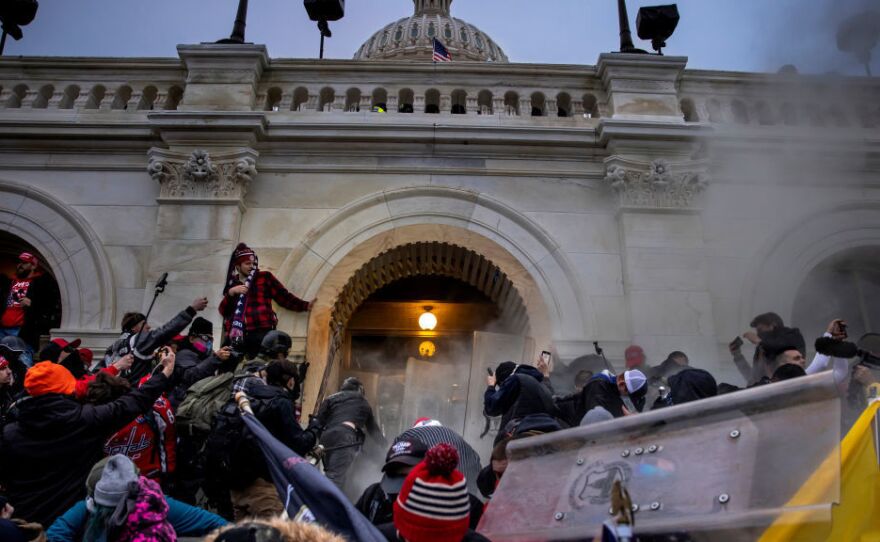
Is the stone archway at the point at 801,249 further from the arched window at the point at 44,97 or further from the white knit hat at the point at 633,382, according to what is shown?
the arched window at the point at 44,97

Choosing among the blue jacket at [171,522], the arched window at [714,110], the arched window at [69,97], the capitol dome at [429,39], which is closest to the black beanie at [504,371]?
the blue jacket at [171,522]

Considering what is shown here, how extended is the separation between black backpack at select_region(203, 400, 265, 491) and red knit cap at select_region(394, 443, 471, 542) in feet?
6.08

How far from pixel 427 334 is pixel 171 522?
8272 mm

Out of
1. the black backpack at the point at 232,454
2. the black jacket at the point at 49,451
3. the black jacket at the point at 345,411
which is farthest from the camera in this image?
the black jacket at the point at 345,411

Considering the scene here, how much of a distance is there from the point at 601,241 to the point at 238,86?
232 inches

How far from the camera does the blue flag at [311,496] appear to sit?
285 centimetres

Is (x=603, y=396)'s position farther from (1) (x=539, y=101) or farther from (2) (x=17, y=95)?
(2) (x=17, y=95)

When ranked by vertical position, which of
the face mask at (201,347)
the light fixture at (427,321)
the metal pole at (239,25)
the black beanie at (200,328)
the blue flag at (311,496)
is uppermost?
the metal pole at (239,25)

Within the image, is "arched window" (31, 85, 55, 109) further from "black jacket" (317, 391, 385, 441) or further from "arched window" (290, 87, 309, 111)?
"black jacket" (317, 391, 385, 441)

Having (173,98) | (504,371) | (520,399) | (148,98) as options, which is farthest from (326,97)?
(520,399)

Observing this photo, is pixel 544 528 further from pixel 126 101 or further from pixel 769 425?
pixel 126 101

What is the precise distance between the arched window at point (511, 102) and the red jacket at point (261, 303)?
14.8 ft

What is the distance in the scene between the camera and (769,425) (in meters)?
2.06

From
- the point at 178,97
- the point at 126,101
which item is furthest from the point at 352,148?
the point at 126,101
